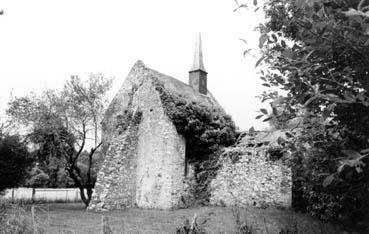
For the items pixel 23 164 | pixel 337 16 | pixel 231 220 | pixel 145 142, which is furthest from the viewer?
pixel 23 164

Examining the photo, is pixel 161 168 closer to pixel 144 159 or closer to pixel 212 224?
pixel 144 159

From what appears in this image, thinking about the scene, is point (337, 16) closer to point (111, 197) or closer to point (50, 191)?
point (111, 197)

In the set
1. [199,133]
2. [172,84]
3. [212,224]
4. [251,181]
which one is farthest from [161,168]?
[212,224]

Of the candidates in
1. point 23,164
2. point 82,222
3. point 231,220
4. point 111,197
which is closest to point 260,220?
point 231,220

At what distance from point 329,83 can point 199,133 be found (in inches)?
528

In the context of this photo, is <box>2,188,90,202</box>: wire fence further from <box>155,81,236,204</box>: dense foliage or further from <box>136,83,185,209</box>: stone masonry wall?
<box>155,81,236,204</box>: dense foliage

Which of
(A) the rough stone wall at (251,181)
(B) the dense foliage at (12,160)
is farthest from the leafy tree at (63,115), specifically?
(A) the rough stone wall at (251,181)

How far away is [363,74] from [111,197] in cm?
1470

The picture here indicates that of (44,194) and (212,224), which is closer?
(212,224)

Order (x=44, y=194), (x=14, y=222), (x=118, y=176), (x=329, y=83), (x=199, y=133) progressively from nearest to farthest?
(x=329, y=83) < (x=14, y=222) < (x=118, y=176) < (x=199, y=133) < (x=44, y=194)

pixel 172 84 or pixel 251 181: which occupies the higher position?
pixel 172 84

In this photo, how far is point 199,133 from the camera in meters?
18.0

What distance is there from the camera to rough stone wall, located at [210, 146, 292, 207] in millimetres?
15914

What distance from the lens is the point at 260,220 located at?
482 inches
